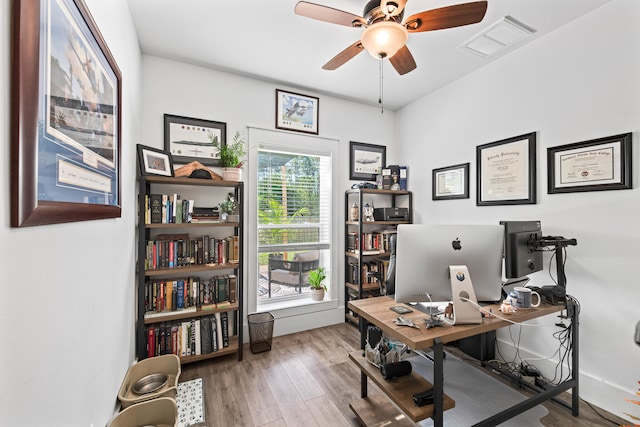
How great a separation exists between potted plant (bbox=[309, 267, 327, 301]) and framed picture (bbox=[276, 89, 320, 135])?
5.52 ft

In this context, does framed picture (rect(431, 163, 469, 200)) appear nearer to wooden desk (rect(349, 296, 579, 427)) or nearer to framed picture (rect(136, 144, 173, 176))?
wooden desk (rect(349, 296, 579, 427))

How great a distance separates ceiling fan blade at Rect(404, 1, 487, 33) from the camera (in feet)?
4.63

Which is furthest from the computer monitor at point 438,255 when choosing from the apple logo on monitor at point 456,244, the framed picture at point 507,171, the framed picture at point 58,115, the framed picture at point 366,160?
the framed picture at point 366,160

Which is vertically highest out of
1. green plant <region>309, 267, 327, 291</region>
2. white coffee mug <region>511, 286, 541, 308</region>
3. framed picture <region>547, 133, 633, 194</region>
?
framed picture <region>547, 133, 633, 194</region>

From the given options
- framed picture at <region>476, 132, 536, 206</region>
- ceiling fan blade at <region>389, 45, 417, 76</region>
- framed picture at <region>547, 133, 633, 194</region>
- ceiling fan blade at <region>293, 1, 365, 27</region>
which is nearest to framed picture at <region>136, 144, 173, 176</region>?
ceiling fan blade at <region>293, 1, 365, 27</region>

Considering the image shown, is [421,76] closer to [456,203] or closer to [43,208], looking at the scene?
[456,203]

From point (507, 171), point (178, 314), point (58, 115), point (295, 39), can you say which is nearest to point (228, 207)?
point (178, 314)

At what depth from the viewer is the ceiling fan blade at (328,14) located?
4.85 ft

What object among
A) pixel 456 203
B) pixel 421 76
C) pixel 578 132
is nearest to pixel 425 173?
pixel 456 203

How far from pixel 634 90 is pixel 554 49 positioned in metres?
0.66

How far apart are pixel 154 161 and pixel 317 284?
6.91 ft

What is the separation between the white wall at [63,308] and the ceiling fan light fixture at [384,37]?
1.34 meters

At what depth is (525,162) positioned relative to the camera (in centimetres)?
229

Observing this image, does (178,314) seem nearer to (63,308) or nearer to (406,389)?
(63,308)
